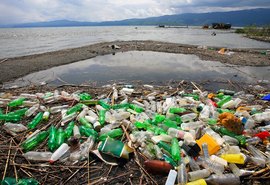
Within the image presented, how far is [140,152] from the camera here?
3031 millimetres

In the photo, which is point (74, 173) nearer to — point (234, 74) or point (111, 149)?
point (111, 149)

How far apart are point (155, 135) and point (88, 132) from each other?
1.35m

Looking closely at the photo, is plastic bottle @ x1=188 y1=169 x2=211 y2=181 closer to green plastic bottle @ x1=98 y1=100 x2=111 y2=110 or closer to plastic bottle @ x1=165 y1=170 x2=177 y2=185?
plastic bottle @ x1=165 y1=170 x2=177 y2=185

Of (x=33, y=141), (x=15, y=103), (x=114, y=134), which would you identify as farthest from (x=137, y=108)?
(x=15, y=103)

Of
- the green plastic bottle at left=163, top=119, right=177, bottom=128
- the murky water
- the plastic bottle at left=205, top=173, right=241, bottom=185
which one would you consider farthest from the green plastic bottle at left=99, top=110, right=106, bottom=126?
the murky water

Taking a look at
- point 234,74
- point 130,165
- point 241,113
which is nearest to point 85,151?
→ point 130,165

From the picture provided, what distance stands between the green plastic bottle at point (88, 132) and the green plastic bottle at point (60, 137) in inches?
13.9

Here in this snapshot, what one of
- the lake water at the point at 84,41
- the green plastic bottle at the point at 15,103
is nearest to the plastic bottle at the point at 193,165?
the green plastic bottle at the point at 15,103

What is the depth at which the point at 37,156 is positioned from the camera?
295 cm

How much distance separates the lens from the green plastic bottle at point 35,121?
3.79 meters

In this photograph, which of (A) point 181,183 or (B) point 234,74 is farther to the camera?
(B) point 234,74

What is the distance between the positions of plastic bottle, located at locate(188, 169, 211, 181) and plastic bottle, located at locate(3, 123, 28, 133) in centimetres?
345

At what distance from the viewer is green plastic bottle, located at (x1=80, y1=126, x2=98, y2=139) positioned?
133 inches

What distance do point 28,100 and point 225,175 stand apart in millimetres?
5265
